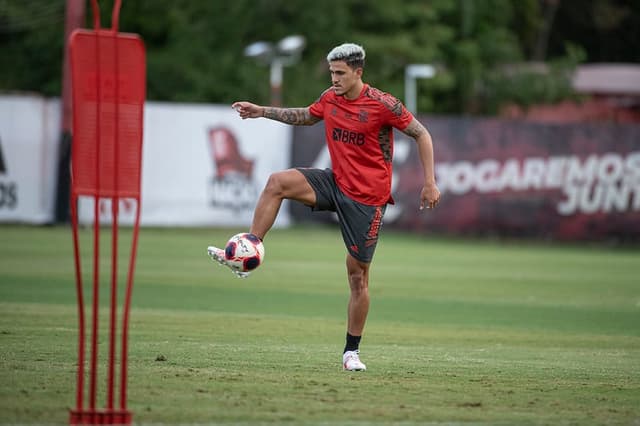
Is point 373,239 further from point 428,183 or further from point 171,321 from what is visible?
point 171,321

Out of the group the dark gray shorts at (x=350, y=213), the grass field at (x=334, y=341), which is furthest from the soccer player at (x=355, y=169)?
the grass field at (x=334, y=341)

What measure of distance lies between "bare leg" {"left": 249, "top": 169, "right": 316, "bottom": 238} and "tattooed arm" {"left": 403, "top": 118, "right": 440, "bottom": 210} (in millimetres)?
868

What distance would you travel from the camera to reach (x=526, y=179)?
96.6 ft

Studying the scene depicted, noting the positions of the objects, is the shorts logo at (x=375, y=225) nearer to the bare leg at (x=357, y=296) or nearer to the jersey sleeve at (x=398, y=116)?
the bare leg at (x=357, y=296)

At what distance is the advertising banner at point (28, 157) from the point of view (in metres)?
28.1

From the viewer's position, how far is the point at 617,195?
29.3 metres

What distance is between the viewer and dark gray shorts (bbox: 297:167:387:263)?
9445 millimetres

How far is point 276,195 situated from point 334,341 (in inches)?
108

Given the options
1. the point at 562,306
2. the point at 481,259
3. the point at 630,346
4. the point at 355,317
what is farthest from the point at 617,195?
the point at 355,317

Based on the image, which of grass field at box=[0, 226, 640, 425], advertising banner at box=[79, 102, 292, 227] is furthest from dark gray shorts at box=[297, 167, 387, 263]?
advertising banner at box=[79, 102, 292, 227]

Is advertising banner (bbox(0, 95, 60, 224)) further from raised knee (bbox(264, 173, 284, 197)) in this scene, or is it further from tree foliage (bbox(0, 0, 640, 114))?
raised knee (bbox(264, 173, 284, 197))

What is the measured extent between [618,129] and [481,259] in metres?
7.64

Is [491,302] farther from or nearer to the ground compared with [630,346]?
nearer to the ground

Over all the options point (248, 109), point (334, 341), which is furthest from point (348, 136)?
point (334, 341)
